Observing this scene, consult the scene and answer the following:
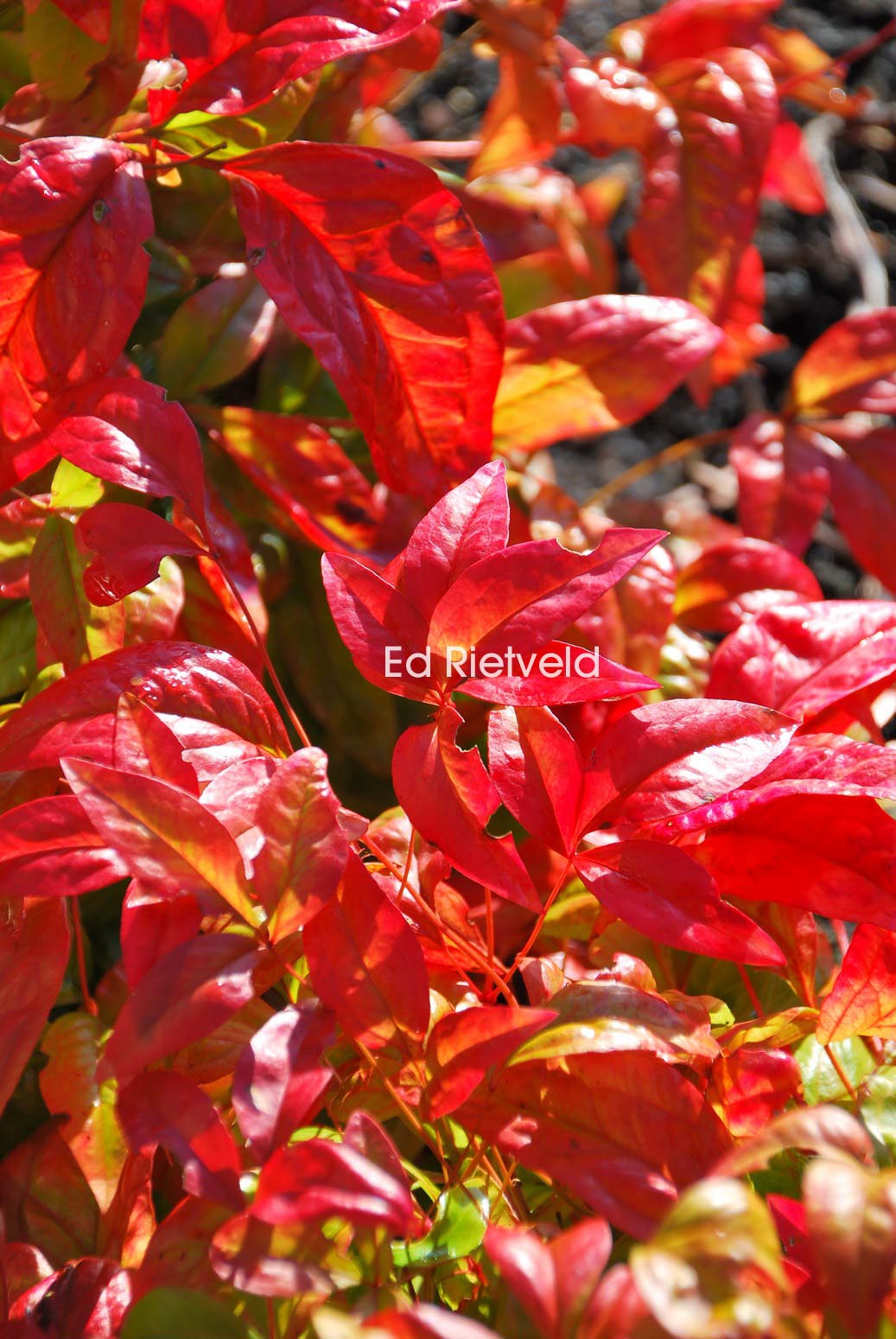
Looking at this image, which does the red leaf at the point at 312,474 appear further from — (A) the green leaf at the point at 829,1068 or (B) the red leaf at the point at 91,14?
(A) the green leaf at the point at 829,1068

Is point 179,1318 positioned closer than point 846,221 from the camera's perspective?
Yes

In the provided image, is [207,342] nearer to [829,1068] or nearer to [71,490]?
[71,490]

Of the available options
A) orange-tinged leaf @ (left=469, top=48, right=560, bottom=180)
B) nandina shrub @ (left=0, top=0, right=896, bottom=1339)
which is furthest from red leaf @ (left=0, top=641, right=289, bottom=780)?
orange-tinged leaf @ (left=469, top=48, right=560, bottom=180)

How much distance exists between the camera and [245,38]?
A: 1.88 ft

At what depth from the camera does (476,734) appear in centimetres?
76

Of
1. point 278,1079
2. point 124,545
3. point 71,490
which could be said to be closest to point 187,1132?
point 278,1079

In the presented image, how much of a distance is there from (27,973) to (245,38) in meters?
0.46

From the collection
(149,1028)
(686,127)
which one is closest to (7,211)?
(149,1028)

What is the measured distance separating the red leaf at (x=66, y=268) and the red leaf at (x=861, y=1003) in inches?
17.8

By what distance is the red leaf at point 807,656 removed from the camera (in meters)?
0.60

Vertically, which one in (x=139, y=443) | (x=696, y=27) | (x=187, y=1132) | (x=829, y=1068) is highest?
(x=696, y=27)

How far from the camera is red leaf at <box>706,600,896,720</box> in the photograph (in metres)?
0.60

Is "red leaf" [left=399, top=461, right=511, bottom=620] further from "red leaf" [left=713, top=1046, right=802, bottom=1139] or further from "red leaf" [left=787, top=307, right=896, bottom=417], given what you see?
"red leaf" [left=787, top=307, right=896, bottom=417]

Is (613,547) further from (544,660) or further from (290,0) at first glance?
(290,0)
